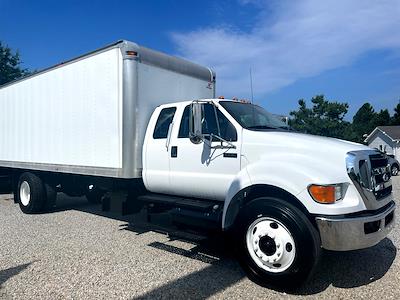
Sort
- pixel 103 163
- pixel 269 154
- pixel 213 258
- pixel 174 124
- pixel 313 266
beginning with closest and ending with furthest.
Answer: pixel 313 266
pixel 269 154
pixel 213 258
pixel 174 124
pixel 103 163

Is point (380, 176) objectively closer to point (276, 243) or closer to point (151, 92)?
point (276, 243)

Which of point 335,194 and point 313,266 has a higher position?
point 335,194

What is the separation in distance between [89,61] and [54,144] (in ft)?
6.92

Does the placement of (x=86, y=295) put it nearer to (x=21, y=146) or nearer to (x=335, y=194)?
(x=335, y=194)

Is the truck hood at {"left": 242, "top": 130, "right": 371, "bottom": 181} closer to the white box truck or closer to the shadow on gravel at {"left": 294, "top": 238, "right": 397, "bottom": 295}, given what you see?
the white box truck

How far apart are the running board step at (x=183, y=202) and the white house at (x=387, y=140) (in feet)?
128

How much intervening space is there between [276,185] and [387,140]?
140ft

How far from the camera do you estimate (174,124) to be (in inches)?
226

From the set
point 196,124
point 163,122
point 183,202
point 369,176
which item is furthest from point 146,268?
point 369,176

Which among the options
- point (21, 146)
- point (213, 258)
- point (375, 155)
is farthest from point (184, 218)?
point (21, 146)

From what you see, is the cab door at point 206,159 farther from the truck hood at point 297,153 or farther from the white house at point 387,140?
the white house at point 387,140

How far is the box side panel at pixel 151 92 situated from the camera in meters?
6.03

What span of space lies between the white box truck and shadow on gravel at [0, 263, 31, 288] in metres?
1.83

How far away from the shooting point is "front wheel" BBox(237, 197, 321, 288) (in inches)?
156
